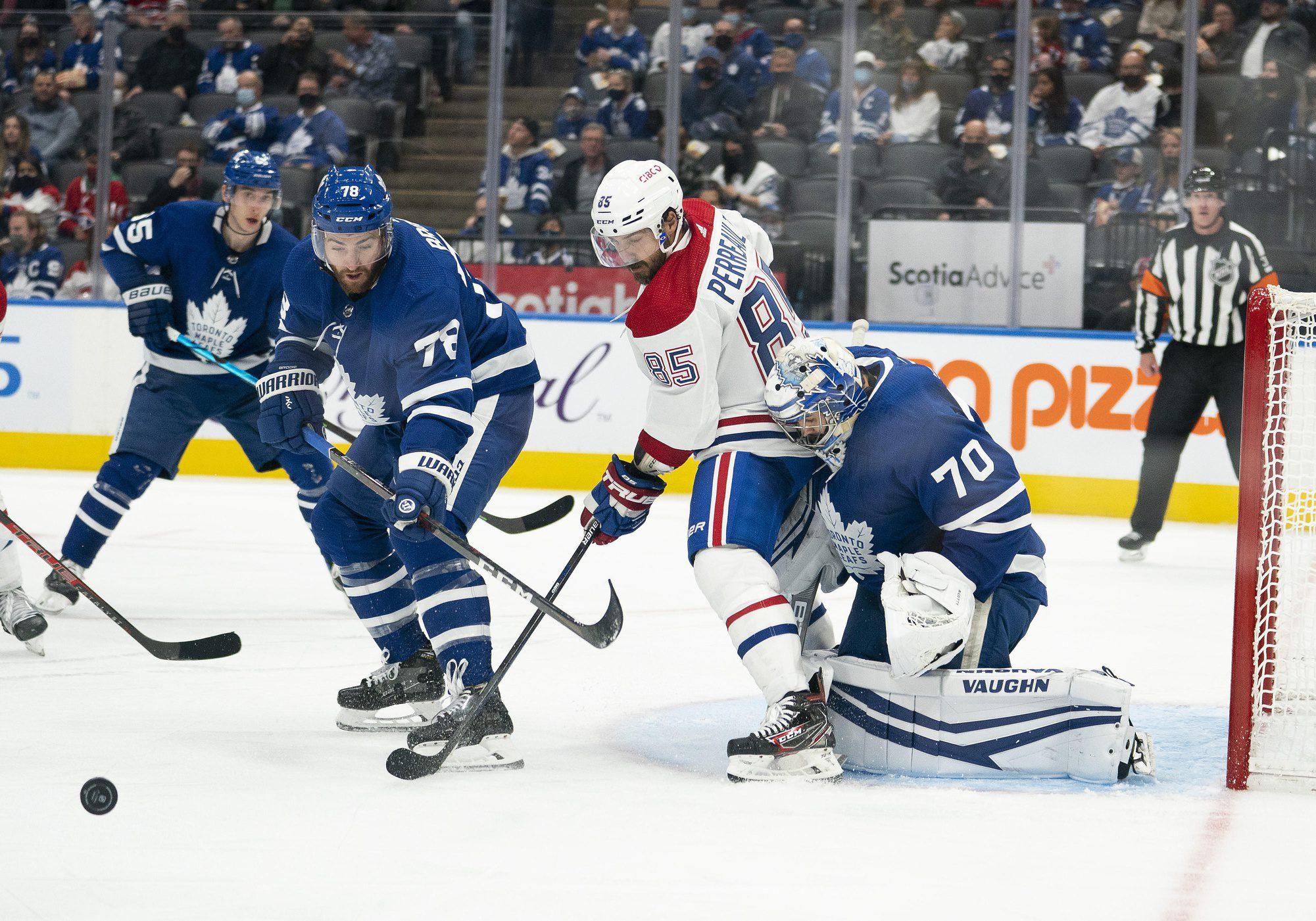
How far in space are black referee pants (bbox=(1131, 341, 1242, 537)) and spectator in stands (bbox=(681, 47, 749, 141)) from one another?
2.41 meters

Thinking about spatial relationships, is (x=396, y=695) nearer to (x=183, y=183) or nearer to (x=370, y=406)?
(x=370, y=406)

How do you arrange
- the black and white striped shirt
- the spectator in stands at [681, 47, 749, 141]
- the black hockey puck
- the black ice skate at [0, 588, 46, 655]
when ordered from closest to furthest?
the black hockey puck → the black ice skate at [0, 588, 46, 655] → the black and white striped shirt → the spectator in stands at [681, 47, 749, 141]

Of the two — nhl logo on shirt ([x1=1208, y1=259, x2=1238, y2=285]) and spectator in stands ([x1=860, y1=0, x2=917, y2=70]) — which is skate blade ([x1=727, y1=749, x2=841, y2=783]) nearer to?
nhl logo on shirt ([x1=1208, y1=259, x2=1238, y2=285])

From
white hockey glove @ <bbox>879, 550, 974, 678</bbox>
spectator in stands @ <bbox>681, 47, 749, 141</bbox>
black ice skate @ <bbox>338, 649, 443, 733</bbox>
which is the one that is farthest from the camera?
spectator in stands @ <bbox>681, 47, 749, 141</bbox>

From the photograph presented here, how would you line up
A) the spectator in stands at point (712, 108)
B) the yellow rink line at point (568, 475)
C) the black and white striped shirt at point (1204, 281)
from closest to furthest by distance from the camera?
the black and white striped shirt at point (1204, 281), the yellow rink line at point (568, 475), the spectator in stands at point (712, 108)

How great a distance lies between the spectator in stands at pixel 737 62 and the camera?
7094 mm

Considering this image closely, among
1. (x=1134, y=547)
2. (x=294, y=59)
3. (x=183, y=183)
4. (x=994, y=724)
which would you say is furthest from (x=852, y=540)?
(x=294, y=59)

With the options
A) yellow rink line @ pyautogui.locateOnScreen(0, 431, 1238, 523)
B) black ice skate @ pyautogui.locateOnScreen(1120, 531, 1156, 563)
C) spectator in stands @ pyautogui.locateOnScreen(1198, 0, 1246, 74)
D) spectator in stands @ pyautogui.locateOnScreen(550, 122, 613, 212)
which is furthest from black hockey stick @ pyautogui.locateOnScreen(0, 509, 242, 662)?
spectator in stands @ pyautogui.locateOnScreen(1198, 0, 1246, 74)

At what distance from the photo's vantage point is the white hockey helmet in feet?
9.21

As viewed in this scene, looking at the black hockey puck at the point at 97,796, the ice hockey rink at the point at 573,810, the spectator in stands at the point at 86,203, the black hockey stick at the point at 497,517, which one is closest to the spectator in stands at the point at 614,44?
the spectator in stands at the point at 86,203

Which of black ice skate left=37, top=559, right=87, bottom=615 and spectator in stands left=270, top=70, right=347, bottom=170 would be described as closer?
black ice skate left=37, top=559, right=87, bottom=615

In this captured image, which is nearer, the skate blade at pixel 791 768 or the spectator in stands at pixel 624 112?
the skate blade at pixel 791 768

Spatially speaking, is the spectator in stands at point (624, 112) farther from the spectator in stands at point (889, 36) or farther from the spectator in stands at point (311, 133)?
the spectator in stands at point (311, 133)

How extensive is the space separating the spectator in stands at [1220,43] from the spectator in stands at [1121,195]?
18.5 inches
